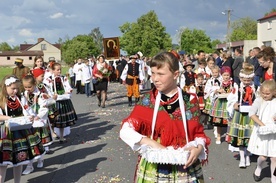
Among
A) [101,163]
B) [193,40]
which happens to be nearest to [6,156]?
[101,163]

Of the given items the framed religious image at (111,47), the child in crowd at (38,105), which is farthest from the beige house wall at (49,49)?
the child in crowd at (38,105)

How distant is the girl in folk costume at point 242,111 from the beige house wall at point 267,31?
3976cm

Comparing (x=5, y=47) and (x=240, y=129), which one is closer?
(x=240, y=129)

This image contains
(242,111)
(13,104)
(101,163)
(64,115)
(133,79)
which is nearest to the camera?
(13,104)

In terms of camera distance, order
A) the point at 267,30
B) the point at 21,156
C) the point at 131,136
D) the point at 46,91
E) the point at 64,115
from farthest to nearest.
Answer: the point at 267,30, the point at 64,115, the point at 46,91, the point at 21,156, the point at 131,136

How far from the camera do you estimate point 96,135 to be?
9000 millimetres

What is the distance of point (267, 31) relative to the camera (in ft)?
148

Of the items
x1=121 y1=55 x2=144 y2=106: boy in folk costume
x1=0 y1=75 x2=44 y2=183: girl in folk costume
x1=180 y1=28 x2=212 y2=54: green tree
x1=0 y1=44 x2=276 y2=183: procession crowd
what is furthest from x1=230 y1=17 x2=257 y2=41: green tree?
x1=0 y1=75 x2=44 y2=183: girl in folk costume

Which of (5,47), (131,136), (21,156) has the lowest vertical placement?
(21,156)

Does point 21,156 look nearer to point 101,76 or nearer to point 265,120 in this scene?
point 265,120

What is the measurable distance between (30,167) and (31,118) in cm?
152

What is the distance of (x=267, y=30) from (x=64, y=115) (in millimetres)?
42296

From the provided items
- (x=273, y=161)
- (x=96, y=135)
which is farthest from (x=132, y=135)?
(x=96, y=135)

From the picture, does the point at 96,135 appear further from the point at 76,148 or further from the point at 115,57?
the point at 115,57
